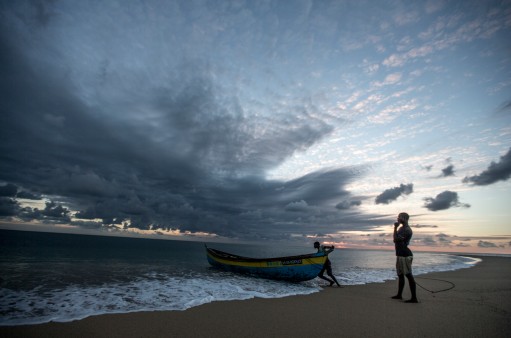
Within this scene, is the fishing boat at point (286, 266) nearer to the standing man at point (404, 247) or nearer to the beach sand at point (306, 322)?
the beach sand at point (306, 322)

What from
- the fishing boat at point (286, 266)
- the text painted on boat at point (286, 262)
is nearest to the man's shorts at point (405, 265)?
the fishing boat at point (286, 266)

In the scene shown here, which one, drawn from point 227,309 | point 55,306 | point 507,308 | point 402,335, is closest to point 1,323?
point 55,306

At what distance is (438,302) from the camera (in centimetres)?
993

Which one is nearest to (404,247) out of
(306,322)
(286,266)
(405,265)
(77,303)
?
(405,265)

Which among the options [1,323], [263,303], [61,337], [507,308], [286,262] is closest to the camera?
[61,337]

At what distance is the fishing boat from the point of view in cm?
1612

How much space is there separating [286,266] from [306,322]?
35.0 ft

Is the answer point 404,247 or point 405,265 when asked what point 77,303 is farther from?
point 404,247

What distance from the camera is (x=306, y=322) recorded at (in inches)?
285

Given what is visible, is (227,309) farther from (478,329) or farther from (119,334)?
(478,329)

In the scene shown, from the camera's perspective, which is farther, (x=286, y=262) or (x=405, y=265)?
(x=286, y=262)

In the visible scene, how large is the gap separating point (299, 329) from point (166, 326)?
385 cm

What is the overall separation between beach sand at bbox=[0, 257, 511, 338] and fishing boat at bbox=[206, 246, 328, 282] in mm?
6125

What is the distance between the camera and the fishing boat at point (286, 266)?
16125mm
